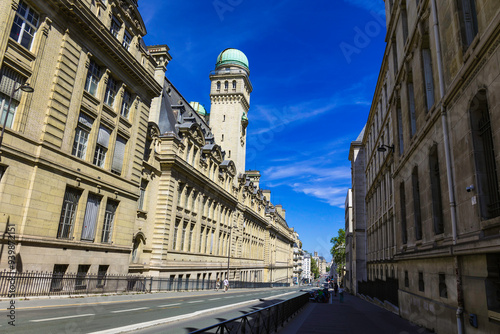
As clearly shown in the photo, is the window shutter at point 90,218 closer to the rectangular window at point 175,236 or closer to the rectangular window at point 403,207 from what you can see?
the rectangular window at point 175,236

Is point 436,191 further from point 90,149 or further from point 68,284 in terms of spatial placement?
point 90,149

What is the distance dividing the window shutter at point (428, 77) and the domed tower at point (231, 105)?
5606cm

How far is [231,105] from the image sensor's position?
238ft

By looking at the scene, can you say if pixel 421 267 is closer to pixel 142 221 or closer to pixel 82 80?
pixel 82 80

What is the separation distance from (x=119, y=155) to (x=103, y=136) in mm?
2201

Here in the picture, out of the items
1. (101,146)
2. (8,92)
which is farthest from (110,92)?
(8,92)

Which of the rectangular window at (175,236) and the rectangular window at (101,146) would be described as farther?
the rectangular window at (175,236)

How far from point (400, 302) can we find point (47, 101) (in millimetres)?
22069

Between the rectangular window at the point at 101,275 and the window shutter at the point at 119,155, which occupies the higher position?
the window shutter at the point at 119,155

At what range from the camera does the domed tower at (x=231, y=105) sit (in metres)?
70.8

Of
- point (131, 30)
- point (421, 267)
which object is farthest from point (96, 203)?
point (421, 267)

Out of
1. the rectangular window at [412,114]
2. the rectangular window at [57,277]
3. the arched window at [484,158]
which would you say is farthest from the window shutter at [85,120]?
the arched window at [484,158]

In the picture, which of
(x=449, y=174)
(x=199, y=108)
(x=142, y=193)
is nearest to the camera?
(x=449, y=174)

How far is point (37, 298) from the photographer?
15516 millimetres
